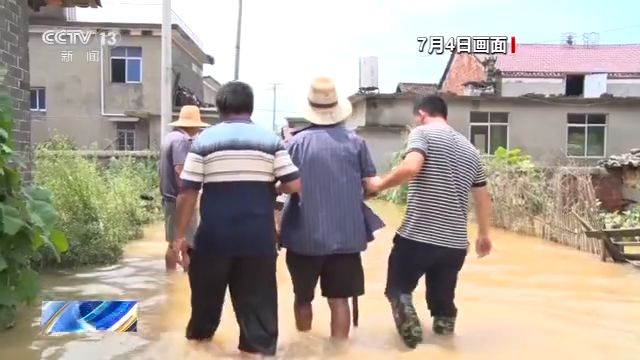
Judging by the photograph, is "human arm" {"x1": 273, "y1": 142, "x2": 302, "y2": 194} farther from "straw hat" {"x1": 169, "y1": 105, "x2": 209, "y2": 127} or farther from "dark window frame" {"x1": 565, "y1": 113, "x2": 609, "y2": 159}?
"dark window frame" {"x1": 565, "y1": 113, "x2": 609, "y2": 159}

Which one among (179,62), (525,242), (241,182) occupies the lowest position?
(525,242)

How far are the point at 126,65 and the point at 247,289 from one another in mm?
30136

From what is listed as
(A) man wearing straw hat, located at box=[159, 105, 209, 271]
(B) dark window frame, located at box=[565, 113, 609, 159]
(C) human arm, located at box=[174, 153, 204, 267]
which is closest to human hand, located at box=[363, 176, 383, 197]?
(C) human arm, located at box=[174, 153, 204, 267]

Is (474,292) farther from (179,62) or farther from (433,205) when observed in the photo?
(179,62)

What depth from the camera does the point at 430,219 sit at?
5203 millimetres

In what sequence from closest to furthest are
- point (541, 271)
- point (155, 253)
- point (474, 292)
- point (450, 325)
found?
point (450, 325) → point (474, 292) → point (541, 271) → point (155, 253)

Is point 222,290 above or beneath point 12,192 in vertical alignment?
beneath

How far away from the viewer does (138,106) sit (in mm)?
33219

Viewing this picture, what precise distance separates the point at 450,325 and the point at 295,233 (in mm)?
1356

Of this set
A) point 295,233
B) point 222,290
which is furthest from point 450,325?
point 222,290

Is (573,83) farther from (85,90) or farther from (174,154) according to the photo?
(174,154)

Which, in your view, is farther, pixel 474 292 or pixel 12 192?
pixel 474 292

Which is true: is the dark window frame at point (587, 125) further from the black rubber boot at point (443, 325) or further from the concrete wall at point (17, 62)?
the concrete wall at point (17, 62)
